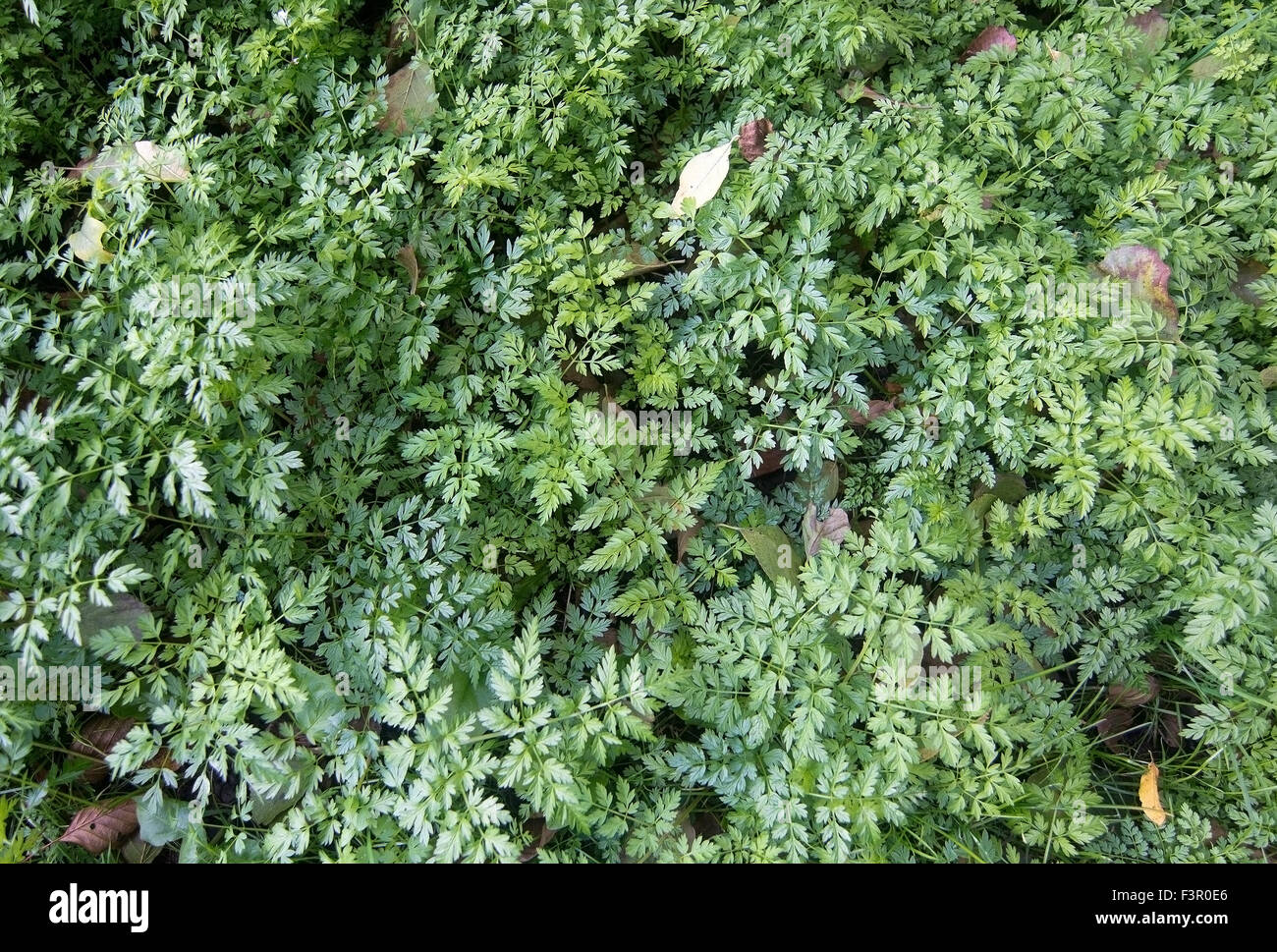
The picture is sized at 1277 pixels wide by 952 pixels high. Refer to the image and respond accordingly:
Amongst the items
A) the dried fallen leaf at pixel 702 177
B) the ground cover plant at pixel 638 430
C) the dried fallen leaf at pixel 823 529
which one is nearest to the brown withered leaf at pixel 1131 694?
the ground cover plant at pixel 638 430

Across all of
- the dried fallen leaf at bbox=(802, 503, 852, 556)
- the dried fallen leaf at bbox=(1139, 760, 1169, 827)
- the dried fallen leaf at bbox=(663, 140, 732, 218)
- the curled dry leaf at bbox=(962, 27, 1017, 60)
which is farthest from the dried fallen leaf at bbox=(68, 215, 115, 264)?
the dried fallen leaf at bbox=(1139, 760, 1169, 827)

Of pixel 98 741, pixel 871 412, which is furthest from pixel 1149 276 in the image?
pixel 98 741

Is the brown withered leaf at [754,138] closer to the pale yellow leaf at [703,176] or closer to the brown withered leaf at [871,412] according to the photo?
the pale yellow leaf at [703,176]

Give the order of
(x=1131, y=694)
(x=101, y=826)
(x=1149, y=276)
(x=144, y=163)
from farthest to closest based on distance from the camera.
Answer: (x=1131, y=694)
(x=1149, y=276)
(x=144, y=163)
(x=101, y=826)

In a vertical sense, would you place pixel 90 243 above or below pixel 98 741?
above

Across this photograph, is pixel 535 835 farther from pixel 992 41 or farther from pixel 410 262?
pixel 992 41

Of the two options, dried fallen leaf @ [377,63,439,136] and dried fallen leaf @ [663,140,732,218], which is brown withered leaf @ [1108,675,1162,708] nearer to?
dried fallen leaf @ [663,140,732,218]
